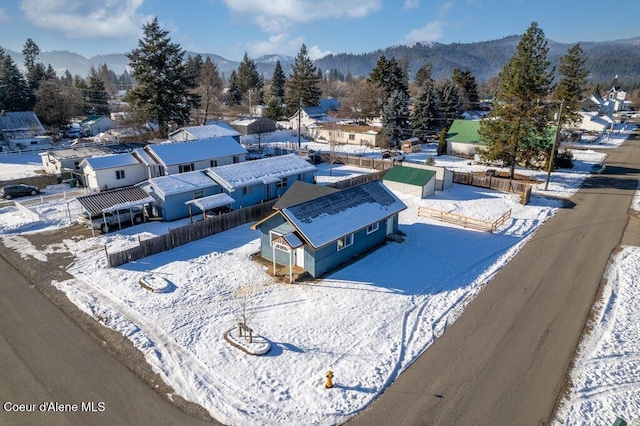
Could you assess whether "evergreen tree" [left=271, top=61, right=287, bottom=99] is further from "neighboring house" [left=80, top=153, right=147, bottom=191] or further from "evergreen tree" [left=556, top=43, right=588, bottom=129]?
"neighboring house" [left=80, top=153, right=147, bottom=191]

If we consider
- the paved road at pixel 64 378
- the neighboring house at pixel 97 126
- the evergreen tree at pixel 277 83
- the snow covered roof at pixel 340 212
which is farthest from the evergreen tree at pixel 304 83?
the paved road at pixel 64 378

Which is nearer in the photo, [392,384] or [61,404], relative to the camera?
[61,404]

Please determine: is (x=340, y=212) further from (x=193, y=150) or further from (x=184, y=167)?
(x=193, y=150)

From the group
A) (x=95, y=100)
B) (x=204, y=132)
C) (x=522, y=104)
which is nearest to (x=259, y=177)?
(x=204, y=132)

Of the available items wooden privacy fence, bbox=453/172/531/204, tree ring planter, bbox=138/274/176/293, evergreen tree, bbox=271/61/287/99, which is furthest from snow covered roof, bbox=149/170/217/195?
evergreen tree, bbox=271/61/287/99

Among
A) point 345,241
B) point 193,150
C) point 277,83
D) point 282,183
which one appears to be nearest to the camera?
point 345,241


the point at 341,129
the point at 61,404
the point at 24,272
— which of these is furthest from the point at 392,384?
the point at 341,129

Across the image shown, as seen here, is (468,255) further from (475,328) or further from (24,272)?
(24,272)

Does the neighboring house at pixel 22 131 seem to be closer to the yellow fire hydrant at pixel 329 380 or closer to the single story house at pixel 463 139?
the single story house at pixel 463 139
